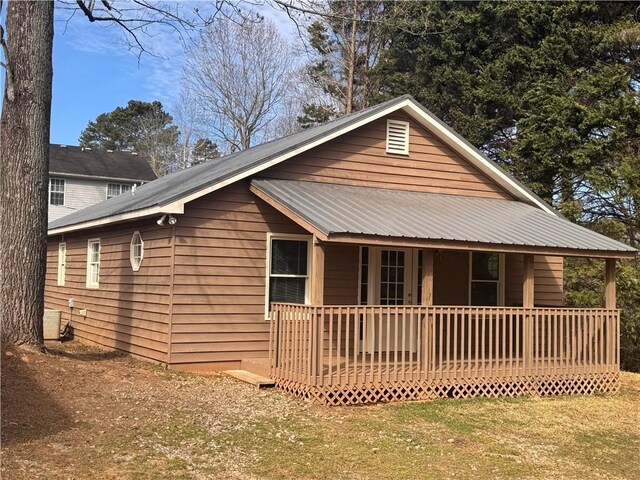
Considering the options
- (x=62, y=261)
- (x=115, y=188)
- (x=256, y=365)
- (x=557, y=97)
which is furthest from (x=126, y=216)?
(x=115, y=188)

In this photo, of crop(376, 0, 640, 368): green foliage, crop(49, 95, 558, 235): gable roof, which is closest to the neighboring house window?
crop(376, 0, 640, 368): green foliage

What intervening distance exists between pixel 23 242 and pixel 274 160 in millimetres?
4103

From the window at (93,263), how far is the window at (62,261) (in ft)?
7.61

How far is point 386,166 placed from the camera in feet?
42.0

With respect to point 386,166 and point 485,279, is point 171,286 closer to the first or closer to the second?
point 386,166

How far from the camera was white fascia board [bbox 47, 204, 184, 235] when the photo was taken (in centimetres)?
1029

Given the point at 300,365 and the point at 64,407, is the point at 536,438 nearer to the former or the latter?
the point at 300,365

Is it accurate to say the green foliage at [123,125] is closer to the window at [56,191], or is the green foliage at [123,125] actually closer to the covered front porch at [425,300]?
the window at [56,191]

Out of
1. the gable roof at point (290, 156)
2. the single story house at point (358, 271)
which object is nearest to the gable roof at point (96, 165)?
the gable roof at point (290, 156)

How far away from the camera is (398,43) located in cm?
2745

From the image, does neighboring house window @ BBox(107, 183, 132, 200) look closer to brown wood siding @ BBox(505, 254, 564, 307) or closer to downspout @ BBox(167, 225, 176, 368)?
downspout @ BBox(167, 225, 176, 368)

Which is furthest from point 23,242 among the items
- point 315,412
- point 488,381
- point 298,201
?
point 488,381

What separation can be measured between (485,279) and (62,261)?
10539 millimetres

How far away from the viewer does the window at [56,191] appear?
33969mm
